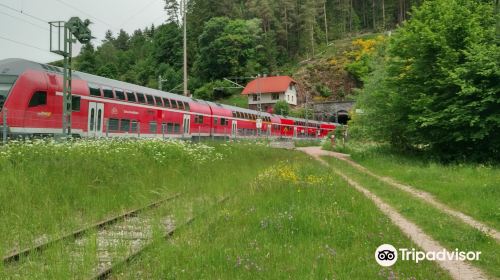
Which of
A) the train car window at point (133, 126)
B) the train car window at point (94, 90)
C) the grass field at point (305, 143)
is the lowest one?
the grass field at point (305, 143)

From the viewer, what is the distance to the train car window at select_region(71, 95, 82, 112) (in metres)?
22.4

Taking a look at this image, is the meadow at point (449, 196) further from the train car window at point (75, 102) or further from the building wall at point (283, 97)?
the building wall at point (283, 97)

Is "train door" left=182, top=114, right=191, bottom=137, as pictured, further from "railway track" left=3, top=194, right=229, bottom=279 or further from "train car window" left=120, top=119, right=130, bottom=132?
"railway track" left=3, top=194, right=229, bottom=279

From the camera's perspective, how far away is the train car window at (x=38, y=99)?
64.8ft

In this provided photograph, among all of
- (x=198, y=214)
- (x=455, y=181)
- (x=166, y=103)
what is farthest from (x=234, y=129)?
(x=198, y=214)

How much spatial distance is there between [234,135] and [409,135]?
22.2 m

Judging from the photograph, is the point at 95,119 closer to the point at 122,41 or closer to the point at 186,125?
the point at 186,125

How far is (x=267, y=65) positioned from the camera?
10600 cm

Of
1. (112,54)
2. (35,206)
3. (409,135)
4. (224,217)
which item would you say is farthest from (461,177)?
(112,54)

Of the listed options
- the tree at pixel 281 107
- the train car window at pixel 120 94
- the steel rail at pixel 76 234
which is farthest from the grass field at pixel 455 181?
the tree at pixel 281 107

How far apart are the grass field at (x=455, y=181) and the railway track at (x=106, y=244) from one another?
23.1 feet

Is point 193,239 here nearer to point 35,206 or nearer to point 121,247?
point 121,247

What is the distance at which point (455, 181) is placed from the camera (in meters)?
16.2

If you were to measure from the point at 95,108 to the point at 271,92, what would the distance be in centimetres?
7055
